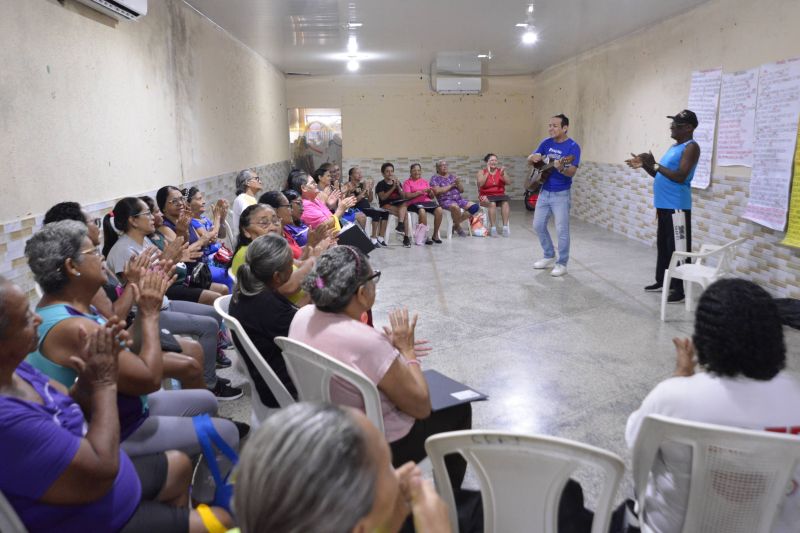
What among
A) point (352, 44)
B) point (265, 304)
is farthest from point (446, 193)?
point (265, 304)

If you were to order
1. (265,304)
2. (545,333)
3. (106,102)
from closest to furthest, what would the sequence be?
(265,304) → (106,102) → (545,333)

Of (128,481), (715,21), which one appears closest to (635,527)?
(128,481)

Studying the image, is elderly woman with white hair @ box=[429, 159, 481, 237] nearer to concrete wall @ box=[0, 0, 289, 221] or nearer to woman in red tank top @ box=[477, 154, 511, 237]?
woman in red tank top @ box=[477, 154, 511, 237]

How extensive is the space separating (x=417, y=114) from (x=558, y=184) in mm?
7253

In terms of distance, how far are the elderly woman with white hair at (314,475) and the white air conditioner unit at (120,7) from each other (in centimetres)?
380

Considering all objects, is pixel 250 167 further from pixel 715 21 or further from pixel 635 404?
pixel 635 404

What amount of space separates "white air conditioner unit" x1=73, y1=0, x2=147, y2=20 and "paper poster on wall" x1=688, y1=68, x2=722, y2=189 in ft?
16.5

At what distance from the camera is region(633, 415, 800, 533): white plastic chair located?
49.8 inches

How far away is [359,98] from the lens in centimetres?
1249

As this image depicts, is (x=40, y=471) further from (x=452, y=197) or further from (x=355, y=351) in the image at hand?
(x=452, y=197)

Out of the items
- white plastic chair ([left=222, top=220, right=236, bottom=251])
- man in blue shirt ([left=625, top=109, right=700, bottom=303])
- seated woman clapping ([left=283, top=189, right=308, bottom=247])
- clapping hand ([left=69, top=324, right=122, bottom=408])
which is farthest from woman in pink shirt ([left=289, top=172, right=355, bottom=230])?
clapping hand ([left=69, top=324, right=122, bottom=408])

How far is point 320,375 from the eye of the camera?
1824 mm

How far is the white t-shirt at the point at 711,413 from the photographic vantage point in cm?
137

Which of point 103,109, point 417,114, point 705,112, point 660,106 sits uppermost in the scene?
point 417,114
